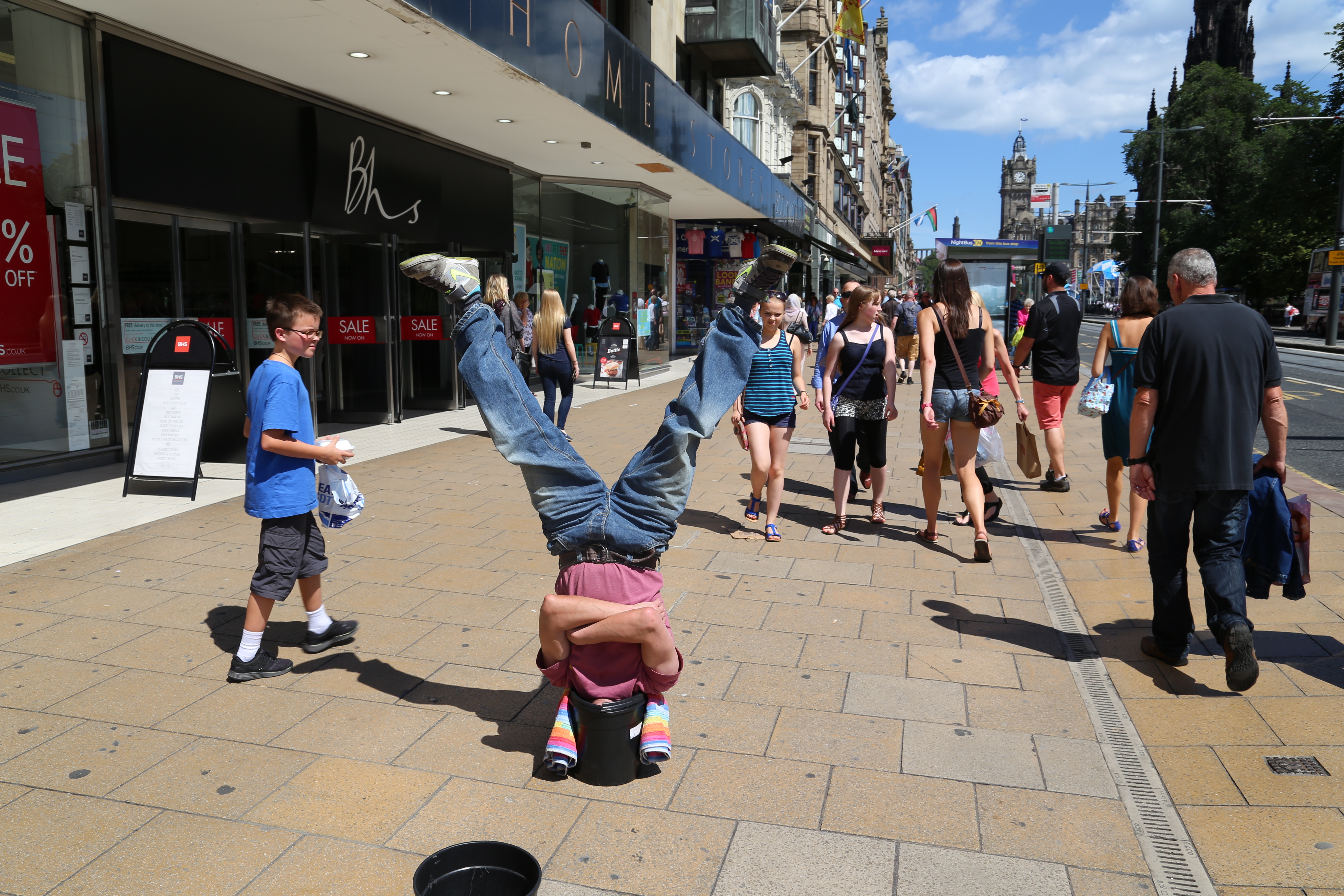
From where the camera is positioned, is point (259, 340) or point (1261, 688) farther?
point (259, 340)

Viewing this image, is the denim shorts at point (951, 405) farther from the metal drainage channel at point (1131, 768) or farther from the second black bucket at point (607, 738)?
the second black bucket at point (607, 738)

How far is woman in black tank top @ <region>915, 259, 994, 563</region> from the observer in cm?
627

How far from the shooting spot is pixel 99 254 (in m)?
8.39

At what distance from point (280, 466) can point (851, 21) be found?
97.6 ft

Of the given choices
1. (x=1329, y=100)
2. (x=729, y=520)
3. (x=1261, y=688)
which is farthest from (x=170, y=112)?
(x=1329, y=100)

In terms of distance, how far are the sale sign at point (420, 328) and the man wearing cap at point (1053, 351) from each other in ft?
26.0

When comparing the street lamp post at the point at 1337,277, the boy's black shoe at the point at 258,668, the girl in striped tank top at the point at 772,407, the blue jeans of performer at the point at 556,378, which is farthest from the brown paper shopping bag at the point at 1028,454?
Answer: the street lamp post at the point at 1337,277

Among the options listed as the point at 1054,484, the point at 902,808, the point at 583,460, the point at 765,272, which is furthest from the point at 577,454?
the point at 1054,484

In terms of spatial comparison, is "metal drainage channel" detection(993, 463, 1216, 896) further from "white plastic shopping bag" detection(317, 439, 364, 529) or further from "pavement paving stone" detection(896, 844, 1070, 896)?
"white plastic shopping bag" detection(317, 439, 364, 529)

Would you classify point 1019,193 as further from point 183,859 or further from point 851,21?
point 183,859

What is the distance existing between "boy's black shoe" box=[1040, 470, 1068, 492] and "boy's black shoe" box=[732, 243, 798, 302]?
656cm

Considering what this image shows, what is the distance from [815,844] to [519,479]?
593 cm

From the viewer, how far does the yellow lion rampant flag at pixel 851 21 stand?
96.6 ft

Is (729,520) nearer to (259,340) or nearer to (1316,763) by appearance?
(1316,763)
